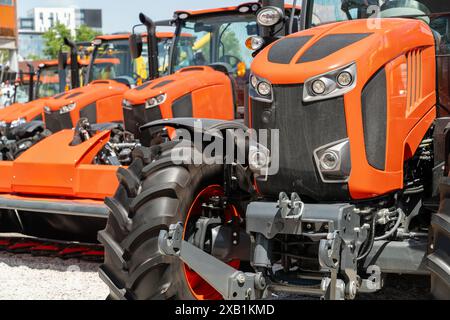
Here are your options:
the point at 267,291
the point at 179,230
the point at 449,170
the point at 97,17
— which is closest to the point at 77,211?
the point at 179,230

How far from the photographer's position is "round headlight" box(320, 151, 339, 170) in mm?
3740

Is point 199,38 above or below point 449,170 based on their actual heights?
above

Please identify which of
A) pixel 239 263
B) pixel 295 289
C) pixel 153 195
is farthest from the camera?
pixel 239 263

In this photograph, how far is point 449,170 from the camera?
12.4ft

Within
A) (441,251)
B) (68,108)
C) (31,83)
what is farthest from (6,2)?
(441,251)

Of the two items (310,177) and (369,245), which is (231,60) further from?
(369,245)

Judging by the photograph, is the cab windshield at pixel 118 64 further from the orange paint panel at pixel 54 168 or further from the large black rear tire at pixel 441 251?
the large black rear tire at pixel 441 251

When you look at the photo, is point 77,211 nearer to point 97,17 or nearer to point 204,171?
point 204,171

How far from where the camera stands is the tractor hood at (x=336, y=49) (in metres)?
3.74

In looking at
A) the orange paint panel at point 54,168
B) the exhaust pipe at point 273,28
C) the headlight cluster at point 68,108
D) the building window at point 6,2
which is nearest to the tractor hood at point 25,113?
the headlight cluster at point 68,108

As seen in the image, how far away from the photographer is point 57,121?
10984 millimetres

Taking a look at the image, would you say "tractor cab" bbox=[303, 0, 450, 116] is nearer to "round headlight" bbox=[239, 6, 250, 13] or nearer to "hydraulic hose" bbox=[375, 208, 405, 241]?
"hydraulic hose" bbox=[375, 208, 405, 241]

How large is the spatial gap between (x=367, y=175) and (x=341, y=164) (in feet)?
0.50

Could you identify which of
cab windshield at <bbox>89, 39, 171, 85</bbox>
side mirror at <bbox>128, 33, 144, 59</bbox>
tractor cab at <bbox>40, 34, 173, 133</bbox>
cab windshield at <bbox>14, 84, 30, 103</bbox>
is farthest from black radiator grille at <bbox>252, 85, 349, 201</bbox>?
cab windshield at <bbox>14, 84, 30, 103</bbox>
